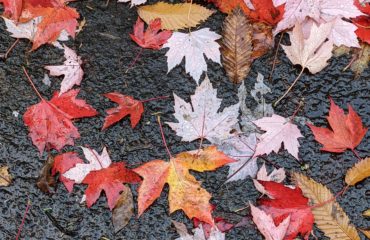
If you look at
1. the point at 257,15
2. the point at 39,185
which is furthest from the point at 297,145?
the point at 39,185

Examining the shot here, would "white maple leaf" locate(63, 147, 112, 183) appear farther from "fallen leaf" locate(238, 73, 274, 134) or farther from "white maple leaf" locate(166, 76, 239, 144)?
"fallen leaf" locate(238, 73, 274, 134)

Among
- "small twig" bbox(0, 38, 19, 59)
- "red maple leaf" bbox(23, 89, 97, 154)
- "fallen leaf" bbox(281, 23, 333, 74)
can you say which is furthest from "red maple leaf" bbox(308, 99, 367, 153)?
"small twig" bbox(0, 38, 19, 59)

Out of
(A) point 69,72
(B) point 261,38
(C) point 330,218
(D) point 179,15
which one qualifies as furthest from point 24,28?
(C) point 330,218

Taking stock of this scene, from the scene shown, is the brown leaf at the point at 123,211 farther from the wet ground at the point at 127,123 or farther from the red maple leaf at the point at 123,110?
the red maple leaf at the point at 123,110

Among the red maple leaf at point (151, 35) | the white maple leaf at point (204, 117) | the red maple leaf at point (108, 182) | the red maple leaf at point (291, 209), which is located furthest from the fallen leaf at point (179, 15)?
the red maple leaf at point (291, 209)

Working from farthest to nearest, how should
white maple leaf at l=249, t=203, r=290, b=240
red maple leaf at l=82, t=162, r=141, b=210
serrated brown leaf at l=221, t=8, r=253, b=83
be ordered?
serrated brown leaf at l=221, t=8, r=253, b=83
red maple leaf at l=82, t=162, r=141, b=210
white maple leaf at l=249, t=203, r=290, b=240

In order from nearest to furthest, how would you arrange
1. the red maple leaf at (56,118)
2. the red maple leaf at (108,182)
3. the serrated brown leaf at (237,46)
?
the red maple leaf at (108,182)
the red maple leaf at (56,118)
the serrated brown leaf at (237,46)

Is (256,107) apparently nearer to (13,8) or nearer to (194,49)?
(194,49)
